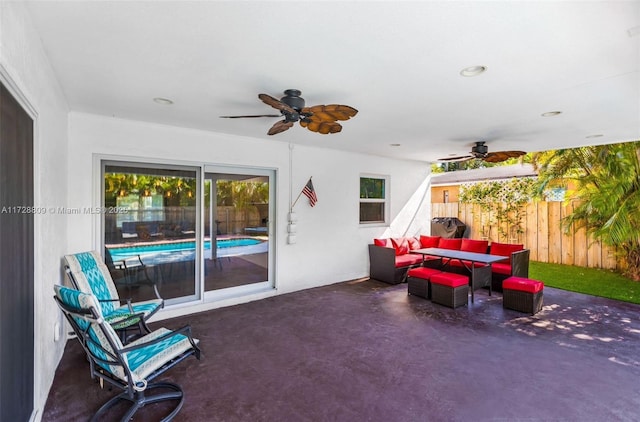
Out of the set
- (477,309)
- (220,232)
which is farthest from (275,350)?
(477,309)

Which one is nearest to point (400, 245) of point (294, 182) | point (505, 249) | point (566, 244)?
point (505, 249)

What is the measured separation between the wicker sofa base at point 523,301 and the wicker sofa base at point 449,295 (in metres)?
0.59

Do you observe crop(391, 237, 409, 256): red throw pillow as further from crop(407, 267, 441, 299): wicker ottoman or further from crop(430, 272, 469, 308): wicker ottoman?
crop(430, 272, 469, 308): wicker ottoman

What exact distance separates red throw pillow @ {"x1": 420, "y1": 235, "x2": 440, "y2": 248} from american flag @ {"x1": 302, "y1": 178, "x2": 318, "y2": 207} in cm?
285

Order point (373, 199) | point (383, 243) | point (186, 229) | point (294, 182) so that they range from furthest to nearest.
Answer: point (373, 199)
point (383, 243)
point (294, 182)
point (186, 229)

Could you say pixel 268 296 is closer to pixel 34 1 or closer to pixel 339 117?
pixel 339 117

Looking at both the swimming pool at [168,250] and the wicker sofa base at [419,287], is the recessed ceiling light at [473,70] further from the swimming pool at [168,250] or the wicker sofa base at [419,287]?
the swimming pool at [168,250]

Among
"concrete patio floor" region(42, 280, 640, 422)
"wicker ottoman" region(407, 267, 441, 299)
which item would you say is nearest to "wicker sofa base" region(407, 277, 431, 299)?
"wicker ottoman" region(407, 267, 441, 299)

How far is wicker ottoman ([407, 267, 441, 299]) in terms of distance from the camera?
541 centimetres

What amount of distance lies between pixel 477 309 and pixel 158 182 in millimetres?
5217

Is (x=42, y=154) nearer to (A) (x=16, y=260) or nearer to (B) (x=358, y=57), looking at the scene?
(A) (x=16, y=260)

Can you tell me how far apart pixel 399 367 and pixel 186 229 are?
355cm

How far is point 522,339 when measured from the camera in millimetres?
3840

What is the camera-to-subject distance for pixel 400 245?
710cm
